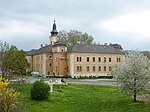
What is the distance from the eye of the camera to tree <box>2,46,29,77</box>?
35.8 meters

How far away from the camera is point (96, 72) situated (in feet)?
270

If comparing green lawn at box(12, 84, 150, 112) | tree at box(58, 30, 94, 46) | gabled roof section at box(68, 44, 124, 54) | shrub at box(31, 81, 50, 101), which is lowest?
green lawn at box(12, 84, 150, 112)

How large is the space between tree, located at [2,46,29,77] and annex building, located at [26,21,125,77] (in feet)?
132

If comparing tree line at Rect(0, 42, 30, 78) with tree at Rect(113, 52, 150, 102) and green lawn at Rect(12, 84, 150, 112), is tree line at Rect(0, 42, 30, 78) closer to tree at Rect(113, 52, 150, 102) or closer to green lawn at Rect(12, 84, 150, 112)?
green lawn at Rect(12, 84, 150, 112)

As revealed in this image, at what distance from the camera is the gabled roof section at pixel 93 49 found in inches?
3125

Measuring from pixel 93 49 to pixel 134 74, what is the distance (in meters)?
55.4

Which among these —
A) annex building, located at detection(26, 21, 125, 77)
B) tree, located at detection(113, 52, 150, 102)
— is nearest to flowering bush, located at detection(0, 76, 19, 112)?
tree, located at detection(113, 52, 150, 102)

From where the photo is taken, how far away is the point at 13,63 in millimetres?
36688

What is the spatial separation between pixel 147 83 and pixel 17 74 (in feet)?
56.8

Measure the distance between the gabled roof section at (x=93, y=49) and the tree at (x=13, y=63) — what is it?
4033 cm

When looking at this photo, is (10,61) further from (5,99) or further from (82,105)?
(5,99)

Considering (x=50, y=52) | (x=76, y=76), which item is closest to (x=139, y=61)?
Answer: (x=76, y=76)

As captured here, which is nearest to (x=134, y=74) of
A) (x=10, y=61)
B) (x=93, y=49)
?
(x=10, y=61)

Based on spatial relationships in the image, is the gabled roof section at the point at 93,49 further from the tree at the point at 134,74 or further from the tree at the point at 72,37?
the tree at the point at 134,74
